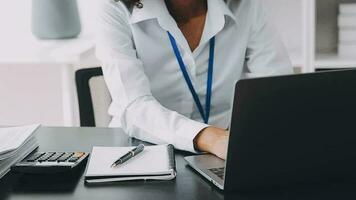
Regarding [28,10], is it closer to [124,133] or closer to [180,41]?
[180,41]

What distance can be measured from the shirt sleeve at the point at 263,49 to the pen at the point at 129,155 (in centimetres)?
66

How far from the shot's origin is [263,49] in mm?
1705

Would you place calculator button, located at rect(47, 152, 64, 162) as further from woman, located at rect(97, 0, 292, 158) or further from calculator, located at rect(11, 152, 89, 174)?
woman, located at rect(97, 0, 292, 158)

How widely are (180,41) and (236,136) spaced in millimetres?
759

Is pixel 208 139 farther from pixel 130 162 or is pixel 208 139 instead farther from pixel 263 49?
pixel 263 49

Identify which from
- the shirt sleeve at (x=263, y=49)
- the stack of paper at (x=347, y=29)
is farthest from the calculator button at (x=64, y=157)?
the stack of paper at (x=347, y=29)

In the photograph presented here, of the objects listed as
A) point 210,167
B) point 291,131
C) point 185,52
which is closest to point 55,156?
point 210,167

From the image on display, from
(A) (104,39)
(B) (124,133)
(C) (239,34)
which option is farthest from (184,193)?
(C) (239,34)

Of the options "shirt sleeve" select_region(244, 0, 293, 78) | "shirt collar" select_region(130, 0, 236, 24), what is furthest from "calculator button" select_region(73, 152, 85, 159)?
"shirt sleeve" select_region(244, 0, 293, 78)

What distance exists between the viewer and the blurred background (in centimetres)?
227

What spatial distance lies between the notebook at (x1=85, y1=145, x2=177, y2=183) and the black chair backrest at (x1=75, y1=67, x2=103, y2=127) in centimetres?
58

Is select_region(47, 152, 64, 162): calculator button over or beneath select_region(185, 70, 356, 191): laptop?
beneath

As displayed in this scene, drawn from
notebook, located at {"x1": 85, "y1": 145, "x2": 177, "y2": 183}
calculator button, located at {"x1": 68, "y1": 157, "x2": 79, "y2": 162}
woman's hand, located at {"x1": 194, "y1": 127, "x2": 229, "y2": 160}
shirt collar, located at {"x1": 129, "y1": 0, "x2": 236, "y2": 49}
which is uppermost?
shirt collar, located at {"x1": 129, "y1": 0, "x2": 236, "y2": 49}

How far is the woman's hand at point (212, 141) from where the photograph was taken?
3.73 ft
